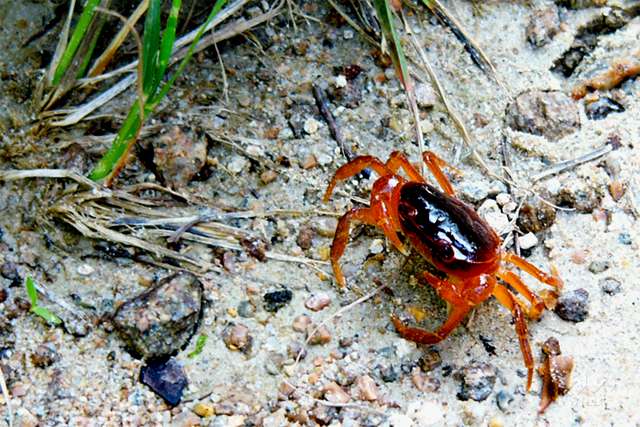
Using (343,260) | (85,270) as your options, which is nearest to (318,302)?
(343,260)

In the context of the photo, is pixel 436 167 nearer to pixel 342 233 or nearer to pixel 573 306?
pixel 342 233

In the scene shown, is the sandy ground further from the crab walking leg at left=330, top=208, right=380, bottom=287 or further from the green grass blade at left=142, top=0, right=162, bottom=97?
the green grass blade at left=142, top=0, right=162, bottom=97

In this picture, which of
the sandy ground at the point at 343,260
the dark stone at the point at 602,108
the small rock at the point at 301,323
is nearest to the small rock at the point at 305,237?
the sandy ground at the point at 343,260

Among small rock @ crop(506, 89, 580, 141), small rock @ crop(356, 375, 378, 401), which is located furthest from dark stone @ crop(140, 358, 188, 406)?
small rock @ crop(506, 89, 580, 141)

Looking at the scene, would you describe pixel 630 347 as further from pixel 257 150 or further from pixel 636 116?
pixel 257 150

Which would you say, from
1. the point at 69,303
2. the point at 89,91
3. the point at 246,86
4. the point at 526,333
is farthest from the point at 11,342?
the point at 526,333
